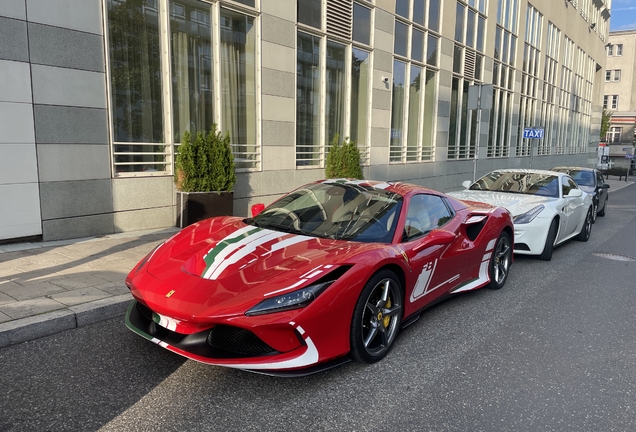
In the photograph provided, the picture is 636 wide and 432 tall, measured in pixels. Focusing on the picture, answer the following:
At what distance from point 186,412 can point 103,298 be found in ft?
7.18

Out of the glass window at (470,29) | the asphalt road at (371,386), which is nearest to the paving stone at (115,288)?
the asphalt road at (371,386)

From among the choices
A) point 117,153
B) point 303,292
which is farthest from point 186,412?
point 117,153

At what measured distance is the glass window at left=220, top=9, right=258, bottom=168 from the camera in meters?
9.88

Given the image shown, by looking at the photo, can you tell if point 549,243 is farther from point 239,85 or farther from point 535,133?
point 535,133

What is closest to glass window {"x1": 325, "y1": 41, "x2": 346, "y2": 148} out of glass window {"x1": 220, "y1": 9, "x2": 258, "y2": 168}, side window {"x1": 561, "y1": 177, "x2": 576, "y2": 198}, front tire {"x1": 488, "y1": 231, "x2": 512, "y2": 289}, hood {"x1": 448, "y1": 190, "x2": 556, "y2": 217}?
glass window {"x1": 220, "y1": 9, "x2": 258, "y2": 168}

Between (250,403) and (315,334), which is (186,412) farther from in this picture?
(315,334)

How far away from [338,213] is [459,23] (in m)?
16.9

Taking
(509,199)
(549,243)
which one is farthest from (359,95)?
(549,243)

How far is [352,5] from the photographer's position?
12.8 metres

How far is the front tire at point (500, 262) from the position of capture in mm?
5750

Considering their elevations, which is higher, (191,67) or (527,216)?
(191,67)

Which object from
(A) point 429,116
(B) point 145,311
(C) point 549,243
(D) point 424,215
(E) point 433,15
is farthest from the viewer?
(A) point 429,116

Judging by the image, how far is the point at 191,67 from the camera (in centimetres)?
925

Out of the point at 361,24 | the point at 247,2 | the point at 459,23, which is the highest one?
the point at 459,23
